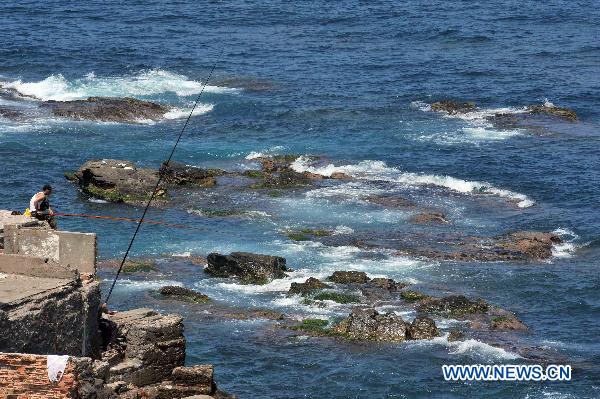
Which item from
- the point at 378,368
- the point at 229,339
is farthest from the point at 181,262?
the point at 378,368

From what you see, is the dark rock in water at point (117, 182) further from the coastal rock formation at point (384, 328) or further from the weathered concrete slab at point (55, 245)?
the weathered concrete slab at point (55, 245)

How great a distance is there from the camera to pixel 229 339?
3550 centimetres

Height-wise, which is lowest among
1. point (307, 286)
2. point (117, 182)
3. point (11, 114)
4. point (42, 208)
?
point (307, 286)

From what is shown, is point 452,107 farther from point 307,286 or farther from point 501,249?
point 307,286

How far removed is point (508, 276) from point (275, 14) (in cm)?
5653

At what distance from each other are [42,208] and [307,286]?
14.1 m

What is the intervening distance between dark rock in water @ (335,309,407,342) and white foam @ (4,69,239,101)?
115ft

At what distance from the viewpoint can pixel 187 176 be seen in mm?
52562

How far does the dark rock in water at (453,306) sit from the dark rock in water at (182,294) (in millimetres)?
6979

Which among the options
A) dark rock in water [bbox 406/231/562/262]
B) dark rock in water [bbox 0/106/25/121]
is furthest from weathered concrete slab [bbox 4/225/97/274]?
dark rock in water [bbox 0/106/25/121]

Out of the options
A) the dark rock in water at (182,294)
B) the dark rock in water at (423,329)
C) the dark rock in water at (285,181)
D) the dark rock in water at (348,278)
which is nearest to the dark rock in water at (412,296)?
the dark rock in water at (348,278)

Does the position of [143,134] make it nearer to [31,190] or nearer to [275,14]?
[31,190]

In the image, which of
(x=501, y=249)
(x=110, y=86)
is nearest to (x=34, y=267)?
(x=501, y=249)

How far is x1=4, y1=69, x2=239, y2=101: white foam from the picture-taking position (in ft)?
225
